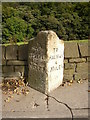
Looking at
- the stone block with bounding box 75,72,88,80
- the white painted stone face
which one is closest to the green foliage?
the stone block with bounding box 75,72,88,80

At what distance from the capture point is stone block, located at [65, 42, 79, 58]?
4059 millimetres

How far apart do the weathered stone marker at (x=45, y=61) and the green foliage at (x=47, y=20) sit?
4.74 m

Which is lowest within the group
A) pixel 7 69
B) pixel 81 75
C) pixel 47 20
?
pixel 81 75

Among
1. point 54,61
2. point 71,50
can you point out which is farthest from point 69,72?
point 54,61

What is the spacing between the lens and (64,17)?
8.95 metres

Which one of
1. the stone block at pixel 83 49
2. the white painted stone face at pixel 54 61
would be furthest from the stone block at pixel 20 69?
the stone block at pixel 83 49

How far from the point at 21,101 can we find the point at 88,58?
5.41 feet

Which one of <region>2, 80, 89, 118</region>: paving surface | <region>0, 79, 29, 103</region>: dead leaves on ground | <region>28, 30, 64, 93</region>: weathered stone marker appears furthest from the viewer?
<region>0, 79, 29, 103</region>: dead leaves on ground

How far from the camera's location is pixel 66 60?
13.5 feet

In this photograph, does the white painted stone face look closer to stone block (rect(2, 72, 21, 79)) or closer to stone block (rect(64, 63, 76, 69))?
→ stone block (rect(64, 63, 76, 69))

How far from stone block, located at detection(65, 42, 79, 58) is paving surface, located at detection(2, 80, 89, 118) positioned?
67cm

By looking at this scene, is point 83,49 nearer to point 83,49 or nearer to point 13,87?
point 83,49

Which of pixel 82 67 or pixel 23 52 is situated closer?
pixel 23 52

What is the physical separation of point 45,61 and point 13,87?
77 centimetres
